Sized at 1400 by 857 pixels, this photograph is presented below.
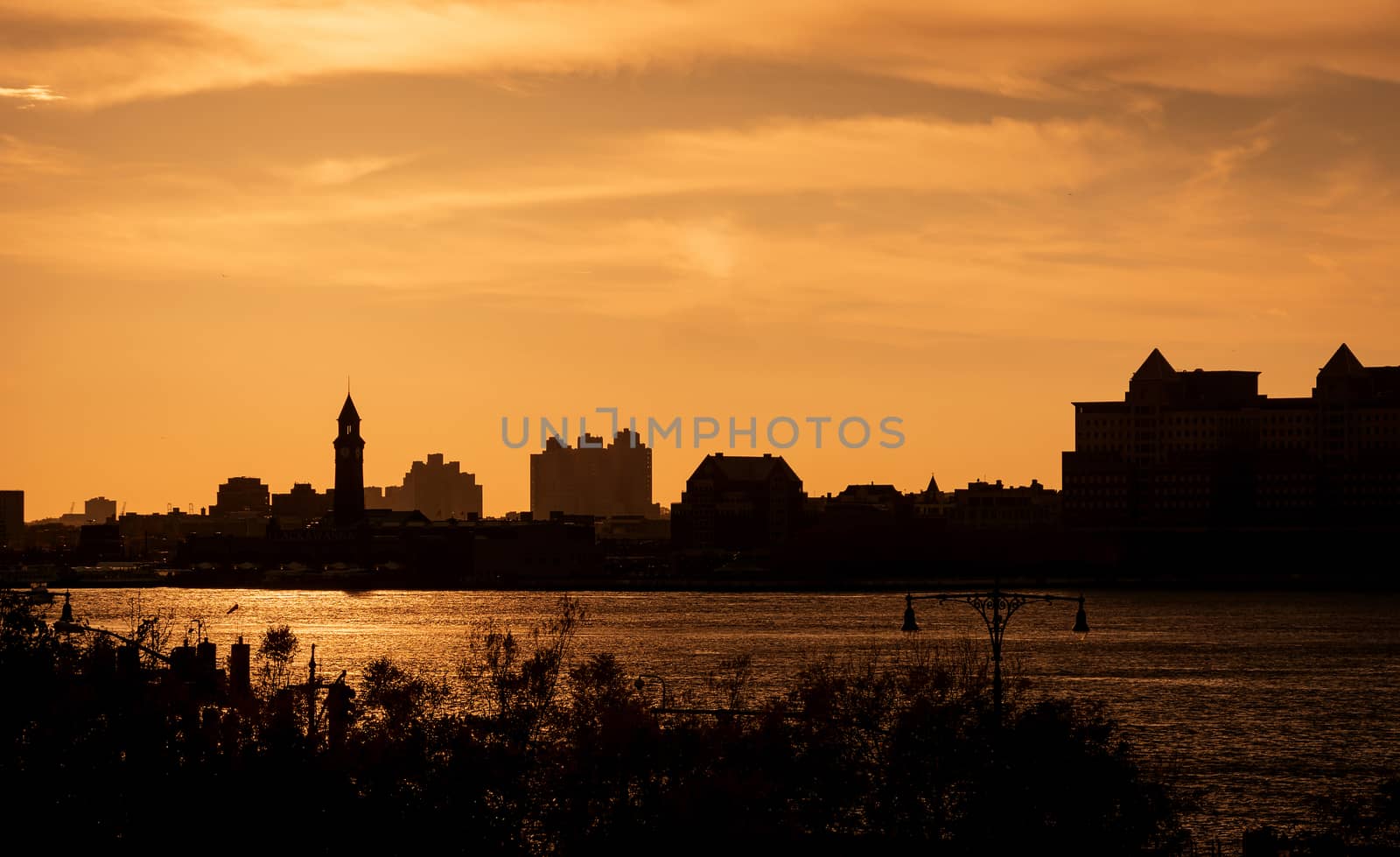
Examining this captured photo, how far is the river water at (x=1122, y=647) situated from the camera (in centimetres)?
6375

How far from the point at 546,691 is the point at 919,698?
8.80 meters

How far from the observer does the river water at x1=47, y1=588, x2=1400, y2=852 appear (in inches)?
2510

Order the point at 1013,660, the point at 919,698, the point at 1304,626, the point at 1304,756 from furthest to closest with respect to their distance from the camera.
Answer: the point at 1304,626
the point at 1013,660
the point at 1304,756
the point at 919,698

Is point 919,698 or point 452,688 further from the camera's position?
point 452,688

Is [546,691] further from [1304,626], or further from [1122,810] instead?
[1304,626]

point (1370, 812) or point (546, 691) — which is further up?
point (546, 691)

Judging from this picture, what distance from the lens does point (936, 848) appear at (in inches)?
1464

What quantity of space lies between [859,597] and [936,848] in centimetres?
13658

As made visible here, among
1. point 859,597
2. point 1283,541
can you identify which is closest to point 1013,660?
point 859,597

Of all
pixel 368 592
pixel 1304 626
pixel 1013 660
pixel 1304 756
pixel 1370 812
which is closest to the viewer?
pixel 1370 812

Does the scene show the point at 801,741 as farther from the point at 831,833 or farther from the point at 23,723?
the point at 23,723

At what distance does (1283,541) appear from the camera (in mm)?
198875

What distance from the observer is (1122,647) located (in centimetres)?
10812

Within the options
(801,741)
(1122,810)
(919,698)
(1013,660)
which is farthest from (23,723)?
(1013,660)
